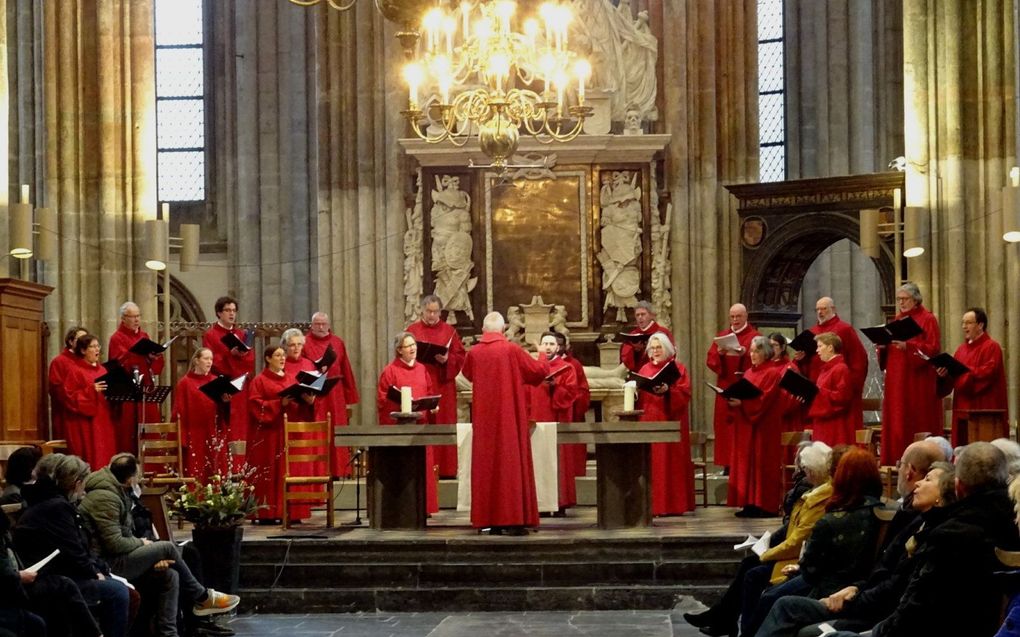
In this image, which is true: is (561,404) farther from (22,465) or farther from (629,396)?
(22,465)

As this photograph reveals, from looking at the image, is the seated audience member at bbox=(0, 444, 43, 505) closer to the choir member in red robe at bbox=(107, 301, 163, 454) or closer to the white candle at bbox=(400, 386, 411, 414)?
the white candle at bbox=(400, 386, 411, 414)

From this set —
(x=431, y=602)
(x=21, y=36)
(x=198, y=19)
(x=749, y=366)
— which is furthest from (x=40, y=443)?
(x=198, y=19)

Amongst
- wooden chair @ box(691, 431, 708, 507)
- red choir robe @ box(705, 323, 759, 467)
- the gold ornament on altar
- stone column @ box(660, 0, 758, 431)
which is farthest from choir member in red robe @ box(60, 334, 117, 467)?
stone column @ box(660, 0, 758, 431)

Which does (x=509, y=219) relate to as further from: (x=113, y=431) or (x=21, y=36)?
(x=21, y=36)

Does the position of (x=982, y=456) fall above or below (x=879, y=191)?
below

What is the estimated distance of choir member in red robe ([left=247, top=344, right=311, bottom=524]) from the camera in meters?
14.2

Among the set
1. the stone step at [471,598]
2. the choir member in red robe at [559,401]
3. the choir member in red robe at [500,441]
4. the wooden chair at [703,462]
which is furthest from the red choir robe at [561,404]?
the stone step at [471,598]

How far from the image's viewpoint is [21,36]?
22906mm

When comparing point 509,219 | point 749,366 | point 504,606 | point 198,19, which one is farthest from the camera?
point 198,19

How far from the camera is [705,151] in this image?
19.6 m

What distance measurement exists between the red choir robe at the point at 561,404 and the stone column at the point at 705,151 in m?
4.43

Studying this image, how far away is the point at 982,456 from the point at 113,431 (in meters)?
9.36

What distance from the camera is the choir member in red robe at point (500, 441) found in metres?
12.7

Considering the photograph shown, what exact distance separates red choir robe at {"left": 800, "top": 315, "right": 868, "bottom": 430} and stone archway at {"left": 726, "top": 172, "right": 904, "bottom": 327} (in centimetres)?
301
